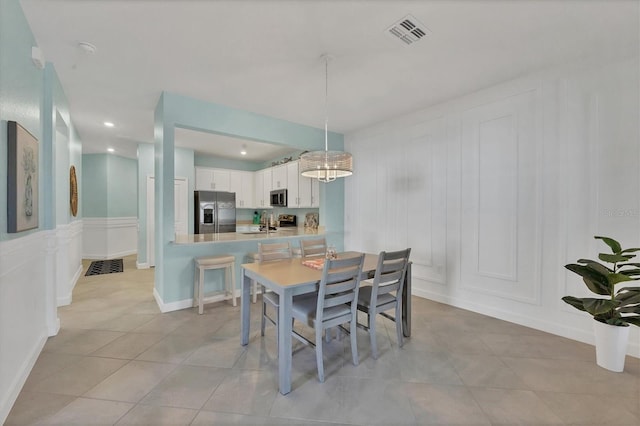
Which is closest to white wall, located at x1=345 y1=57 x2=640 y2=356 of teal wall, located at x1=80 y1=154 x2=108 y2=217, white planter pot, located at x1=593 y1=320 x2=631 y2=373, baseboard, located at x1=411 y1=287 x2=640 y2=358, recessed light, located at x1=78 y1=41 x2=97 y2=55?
baseboard, located at x1=411 y1=287 x2=640 y2=358

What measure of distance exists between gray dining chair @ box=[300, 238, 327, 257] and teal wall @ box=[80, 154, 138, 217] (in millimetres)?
6202

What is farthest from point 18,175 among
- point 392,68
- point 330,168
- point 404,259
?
point 392,68

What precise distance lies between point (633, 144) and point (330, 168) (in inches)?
103

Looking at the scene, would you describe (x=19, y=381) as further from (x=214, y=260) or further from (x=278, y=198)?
(x=278, y=198)

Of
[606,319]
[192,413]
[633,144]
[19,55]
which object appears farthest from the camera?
[633,144]

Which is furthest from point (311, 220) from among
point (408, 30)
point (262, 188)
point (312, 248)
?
point (408, 30)

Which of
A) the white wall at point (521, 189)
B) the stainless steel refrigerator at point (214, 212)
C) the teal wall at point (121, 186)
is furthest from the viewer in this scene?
the teal wall at point (121, 186)

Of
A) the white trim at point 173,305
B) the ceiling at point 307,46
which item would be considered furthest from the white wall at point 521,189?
the white trim at point 173,305

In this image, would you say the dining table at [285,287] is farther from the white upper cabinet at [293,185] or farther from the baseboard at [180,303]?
the white upper cabinet at [293,185]

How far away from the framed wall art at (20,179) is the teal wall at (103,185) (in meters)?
5.54

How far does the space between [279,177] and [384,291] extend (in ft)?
14.5

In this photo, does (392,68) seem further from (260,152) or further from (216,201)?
(216,201)

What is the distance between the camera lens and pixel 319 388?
1.88 meters

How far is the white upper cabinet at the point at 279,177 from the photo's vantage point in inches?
237
